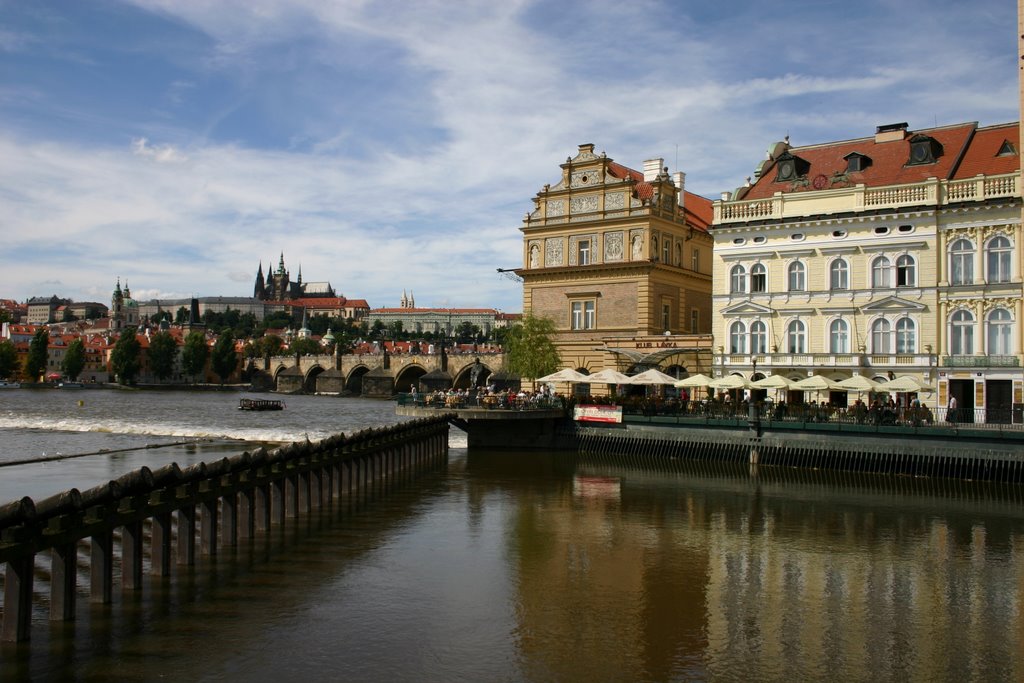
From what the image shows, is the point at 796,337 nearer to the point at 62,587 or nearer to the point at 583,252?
the point at 583,252

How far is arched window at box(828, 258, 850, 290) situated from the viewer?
147 feet

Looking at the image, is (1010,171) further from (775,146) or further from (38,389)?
(38,389)

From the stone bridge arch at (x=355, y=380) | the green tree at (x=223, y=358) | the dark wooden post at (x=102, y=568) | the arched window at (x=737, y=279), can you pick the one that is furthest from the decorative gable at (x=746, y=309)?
the green tree at (x=223, y=358)

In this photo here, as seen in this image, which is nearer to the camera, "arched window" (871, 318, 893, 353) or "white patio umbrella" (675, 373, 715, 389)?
"arched window" (871, 318, 893, 353)

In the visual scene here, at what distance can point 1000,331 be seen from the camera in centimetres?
4078

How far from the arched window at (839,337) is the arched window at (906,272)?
10.6ft

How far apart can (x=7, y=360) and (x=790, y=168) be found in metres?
165

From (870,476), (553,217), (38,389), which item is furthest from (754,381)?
(38,389)

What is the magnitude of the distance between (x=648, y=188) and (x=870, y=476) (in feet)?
79.7

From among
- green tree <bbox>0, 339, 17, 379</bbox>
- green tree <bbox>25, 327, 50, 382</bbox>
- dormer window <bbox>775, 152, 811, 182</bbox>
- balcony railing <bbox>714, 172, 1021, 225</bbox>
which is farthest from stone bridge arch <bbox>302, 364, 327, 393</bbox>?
balcony railing <bbox>714, 172, 1021, 225</bbox>

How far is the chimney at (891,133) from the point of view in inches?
1917

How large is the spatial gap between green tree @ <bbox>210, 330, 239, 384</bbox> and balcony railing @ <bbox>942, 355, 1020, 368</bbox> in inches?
6386

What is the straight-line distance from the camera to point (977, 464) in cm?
3562

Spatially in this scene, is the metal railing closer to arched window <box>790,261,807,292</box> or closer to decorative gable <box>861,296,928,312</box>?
decorative gable <box>861,296,928,312</box>
